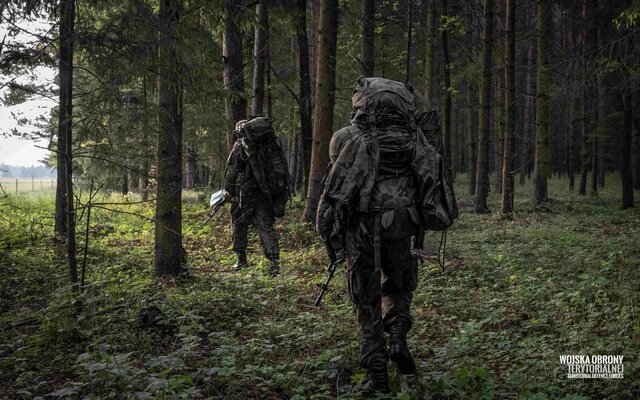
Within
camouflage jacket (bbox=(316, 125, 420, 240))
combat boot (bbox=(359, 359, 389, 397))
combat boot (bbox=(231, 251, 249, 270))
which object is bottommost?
combat boot (bbox=(359, 359, 389, 397))

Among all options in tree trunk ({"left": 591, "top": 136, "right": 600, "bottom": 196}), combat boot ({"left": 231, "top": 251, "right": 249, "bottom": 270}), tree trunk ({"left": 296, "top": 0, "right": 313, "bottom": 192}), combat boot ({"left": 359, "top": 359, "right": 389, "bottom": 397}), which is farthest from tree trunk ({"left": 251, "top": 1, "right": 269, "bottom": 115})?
tree trunk ({"left": 591, "top": 136, "right": 600, "bottom": 196})

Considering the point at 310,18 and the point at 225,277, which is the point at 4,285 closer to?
the point at 225,277

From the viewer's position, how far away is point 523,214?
14789 mm

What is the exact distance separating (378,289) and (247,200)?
207 inches

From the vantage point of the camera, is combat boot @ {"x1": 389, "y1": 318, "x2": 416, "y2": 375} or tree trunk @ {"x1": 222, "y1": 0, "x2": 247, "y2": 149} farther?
tree trunk @ {"x1": 222, "y1": 0, "x2": 247, "y2": 149}

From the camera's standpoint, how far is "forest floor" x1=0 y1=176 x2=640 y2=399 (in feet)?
12.8

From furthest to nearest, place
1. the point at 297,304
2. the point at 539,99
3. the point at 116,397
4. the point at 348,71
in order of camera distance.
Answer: the point at 348,71
the point at 539,99
the point at 297,304
the point at 116,397

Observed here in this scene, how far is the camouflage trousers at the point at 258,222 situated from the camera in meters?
8.84

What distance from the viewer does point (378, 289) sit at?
4.12m

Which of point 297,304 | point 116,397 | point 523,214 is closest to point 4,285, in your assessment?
point 297,304

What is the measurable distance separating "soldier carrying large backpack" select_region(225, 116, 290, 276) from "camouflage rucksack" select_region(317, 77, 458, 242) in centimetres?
478

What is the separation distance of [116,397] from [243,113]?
943 centimetres

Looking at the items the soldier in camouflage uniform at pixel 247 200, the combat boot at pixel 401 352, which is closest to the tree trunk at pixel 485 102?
the soldier in camouflage uniform at pixel 247 200

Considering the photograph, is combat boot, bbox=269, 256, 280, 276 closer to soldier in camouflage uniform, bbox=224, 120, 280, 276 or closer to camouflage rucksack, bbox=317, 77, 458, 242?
soldier in camouflage uniform, bbox=224, 120, 280, 276
